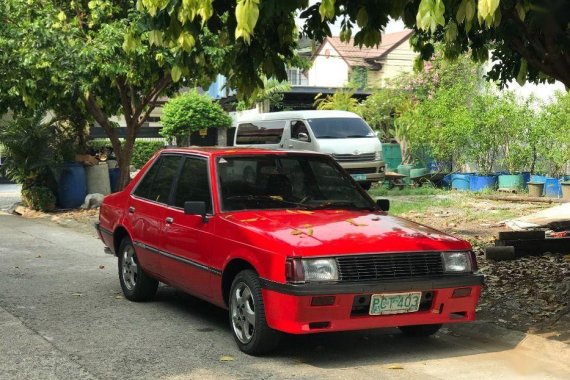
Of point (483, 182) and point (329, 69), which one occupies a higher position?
point (329, 69)

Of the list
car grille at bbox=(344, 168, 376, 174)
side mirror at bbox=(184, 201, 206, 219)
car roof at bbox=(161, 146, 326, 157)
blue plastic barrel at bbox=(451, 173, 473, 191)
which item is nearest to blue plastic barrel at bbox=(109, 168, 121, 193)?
car grille at bbox=(344, 168, 376, 174)

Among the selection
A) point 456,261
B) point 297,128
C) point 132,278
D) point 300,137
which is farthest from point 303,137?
point 456,261

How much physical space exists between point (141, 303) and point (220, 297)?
185cm

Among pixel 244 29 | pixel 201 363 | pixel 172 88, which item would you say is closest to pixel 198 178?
pixel 201 363

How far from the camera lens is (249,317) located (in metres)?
5.89

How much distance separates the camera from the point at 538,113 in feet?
68.0

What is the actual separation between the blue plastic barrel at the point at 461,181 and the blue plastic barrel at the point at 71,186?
9852 millimetres

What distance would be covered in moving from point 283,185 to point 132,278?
6.67 ft

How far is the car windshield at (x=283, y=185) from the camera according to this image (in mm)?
6734

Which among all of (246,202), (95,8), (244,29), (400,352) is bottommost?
(400,352)

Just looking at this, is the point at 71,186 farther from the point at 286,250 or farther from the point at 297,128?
the point at 286,250

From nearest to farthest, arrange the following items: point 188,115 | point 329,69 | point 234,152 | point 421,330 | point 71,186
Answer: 1. point 421,330
2. point 234,152
3. point 71,186
4. point 188,115
5. point 329,69

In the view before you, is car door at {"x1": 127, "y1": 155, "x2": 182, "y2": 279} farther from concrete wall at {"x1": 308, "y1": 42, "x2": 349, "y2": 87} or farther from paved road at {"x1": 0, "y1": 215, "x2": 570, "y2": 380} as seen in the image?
concrete wall at {"x1": 308, "y1": 42, "x2": 349, "y2": 87}

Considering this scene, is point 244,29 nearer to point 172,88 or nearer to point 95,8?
point 95,8
